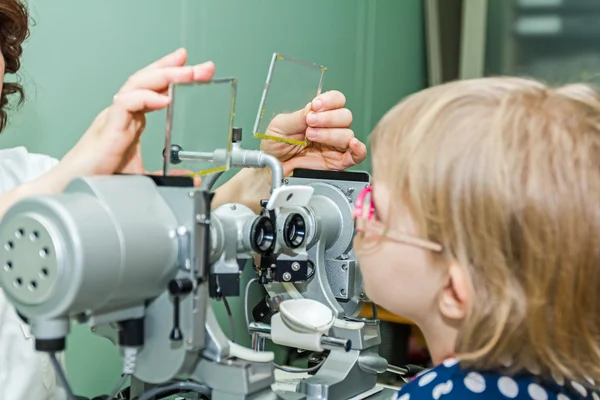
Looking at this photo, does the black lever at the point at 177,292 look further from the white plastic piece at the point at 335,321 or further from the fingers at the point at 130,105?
the white plastic piece at the point at 335,321

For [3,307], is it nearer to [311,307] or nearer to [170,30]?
[311,307]

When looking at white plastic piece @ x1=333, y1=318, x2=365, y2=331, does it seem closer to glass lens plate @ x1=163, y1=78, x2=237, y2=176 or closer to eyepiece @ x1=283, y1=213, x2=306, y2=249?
eyepiece @ x1=283, y1=213, x2=306, y2=249

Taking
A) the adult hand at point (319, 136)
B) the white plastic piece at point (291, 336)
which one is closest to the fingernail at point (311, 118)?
the adult hand at point (319, 136)

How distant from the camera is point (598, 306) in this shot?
81 cm

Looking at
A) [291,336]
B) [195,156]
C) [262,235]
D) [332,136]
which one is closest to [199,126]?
[195,156]

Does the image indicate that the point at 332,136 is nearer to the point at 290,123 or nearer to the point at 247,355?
the point at 290,123

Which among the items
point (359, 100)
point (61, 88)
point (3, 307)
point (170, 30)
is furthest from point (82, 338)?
point (359, 100)

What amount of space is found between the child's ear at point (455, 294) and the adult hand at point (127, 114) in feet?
1.19

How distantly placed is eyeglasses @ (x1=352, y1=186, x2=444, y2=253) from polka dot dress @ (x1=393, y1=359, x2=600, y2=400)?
0.46 ft

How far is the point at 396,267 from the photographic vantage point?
85 cm

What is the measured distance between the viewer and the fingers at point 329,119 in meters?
1.26

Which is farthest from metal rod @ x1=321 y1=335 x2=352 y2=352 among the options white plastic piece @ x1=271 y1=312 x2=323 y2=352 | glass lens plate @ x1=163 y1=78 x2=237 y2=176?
glass lens plate @ x1=163 y1=78 x2=237 y2=176

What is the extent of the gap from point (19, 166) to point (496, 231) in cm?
80

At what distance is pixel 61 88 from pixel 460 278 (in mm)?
861
